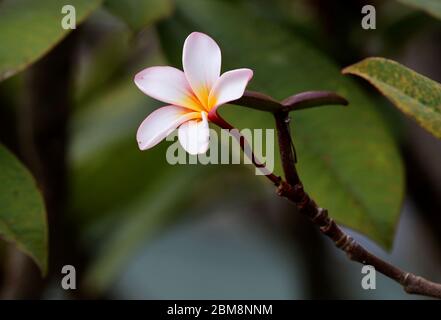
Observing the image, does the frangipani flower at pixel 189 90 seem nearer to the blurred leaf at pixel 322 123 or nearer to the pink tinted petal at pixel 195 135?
the pink tinted petal at pixel 195 135

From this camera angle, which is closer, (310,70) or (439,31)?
(310,70)

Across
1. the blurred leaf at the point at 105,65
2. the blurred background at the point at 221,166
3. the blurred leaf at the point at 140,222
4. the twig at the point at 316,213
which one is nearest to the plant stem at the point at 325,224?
the twig at the point at 316,213

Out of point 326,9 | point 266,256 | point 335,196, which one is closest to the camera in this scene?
point 335,196

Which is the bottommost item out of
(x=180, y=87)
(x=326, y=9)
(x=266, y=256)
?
(x=180, y=87)

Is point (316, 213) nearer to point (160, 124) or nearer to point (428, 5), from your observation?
point (160, 124)
